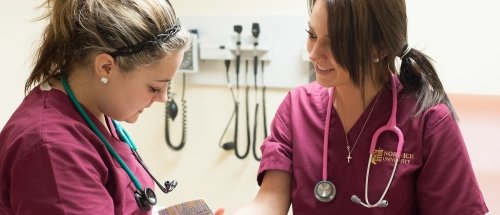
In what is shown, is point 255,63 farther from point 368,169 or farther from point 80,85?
point 80,85

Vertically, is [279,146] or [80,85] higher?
[80,85]

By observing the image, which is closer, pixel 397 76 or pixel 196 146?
pixel 397 76

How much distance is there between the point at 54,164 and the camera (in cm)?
78

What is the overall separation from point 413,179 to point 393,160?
2.7 inches

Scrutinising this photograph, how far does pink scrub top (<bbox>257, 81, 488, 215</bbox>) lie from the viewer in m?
1.09

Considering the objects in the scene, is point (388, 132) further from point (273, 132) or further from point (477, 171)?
point (477, 171)

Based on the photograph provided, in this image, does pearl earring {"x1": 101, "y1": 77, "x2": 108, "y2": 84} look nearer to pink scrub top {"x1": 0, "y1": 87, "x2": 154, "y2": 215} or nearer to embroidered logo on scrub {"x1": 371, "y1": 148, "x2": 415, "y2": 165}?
pink scrub top {"x1": 0, "y1": 87, "x2": 154, "y2": 215}

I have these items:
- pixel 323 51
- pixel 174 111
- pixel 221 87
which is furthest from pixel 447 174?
pixel 174 111

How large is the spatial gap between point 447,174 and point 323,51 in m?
0.42

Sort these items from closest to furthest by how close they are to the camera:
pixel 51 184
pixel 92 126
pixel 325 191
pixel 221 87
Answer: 1. pixel 51 184
2. pixel 92 126
3. pixel 325 191
4. pixel 221 87

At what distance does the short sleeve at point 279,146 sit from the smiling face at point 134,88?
1.35 ft

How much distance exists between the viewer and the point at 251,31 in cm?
207

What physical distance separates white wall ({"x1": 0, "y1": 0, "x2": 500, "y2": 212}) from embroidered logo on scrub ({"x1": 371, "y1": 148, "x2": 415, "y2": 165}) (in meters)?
0.75

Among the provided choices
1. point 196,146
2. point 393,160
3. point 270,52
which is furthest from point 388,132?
point 196,146
